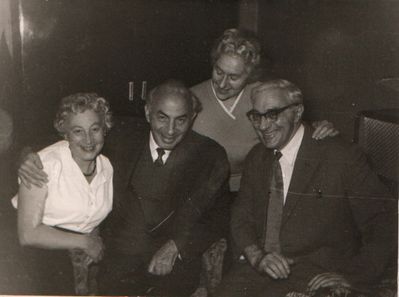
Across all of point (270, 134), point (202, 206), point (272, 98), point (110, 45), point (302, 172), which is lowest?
point (202, 206)

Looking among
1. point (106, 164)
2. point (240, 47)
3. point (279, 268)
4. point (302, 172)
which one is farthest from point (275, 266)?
point (240, 47)

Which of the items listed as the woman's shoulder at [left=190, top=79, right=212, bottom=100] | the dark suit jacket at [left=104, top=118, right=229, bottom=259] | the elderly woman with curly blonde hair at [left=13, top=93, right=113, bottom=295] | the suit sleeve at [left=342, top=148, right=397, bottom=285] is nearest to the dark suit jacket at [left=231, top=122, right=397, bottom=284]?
the suit sleeve at [left=342, top=148, right=397, bottom=285]

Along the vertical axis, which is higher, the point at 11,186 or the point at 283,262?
the point at 11,186

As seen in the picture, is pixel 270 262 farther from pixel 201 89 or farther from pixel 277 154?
pixel 201 89

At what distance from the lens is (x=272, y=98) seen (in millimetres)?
1553

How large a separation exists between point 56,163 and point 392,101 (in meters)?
1.30

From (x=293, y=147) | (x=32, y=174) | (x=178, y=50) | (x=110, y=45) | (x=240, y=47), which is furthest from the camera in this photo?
(x=178, y=50)

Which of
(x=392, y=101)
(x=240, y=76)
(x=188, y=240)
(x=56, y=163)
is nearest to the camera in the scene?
(x=56, y=163)

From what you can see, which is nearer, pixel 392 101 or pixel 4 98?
pixel 4 98

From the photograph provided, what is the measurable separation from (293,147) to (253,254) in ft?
1.22

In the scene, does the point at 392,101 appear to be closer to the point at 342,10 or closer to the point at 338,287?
the point at 342,10

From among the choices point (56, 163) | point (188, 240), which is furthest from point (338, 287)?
point (56, 163)

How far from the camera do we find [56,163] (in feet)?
5.02

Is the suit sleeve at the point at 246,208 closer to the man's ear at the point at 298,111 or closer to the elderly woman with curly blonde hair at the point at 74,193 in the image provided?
the man's ear at the point at 298,111
